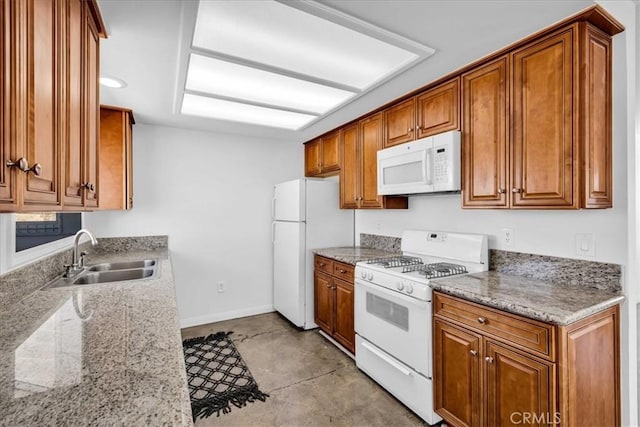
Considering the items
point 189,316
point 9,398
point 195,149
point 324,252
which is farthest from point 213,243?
point 9,398

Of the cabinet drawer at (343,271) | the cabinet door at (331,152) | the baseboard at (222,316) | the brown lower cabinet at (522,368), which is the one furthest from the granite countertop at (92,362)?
the cabinet door at (331,152)

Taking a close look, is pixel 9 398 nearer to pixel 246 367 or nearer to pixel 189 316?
pixel 246 367

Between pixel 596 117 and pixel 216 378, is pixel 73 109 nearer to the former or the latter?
pixel 216 378

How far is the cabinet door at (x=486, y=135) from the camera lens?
6.23ft

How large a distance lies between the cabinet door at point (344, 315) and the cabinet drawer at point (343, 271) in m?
0.05

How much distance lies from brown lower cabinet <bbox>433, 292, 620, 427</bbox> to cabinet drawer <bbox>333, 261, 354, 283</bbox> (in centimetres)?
100

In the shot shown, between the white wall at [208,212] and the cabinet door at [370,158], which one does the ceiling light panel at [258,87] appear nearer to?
the cabinet door at [370,158]

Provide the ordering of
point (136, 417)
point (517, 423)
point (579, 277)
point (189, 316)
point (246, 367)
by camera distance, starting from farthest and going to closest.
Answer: point (189, 316) < point (246, 367) < point (579, 277) < point (517, 423) < point (136, 417)

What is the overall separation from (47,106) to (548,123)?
2197mm

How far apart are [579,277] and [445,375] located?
38.3 inches

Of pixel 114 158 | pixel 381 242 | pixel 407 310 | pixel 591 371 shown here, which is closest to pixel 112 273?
pixel 114 158

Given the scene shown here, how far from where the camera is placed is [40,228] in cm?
199

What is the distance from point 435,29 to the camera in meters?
1.60

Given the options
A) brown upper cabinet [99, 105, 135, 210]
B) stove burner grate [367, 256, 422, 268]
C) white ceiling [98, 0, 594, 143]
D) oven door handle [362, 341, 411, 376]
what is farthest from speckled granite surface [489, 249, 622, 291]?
brown upper cabinet [99, 105, 135, 210]
